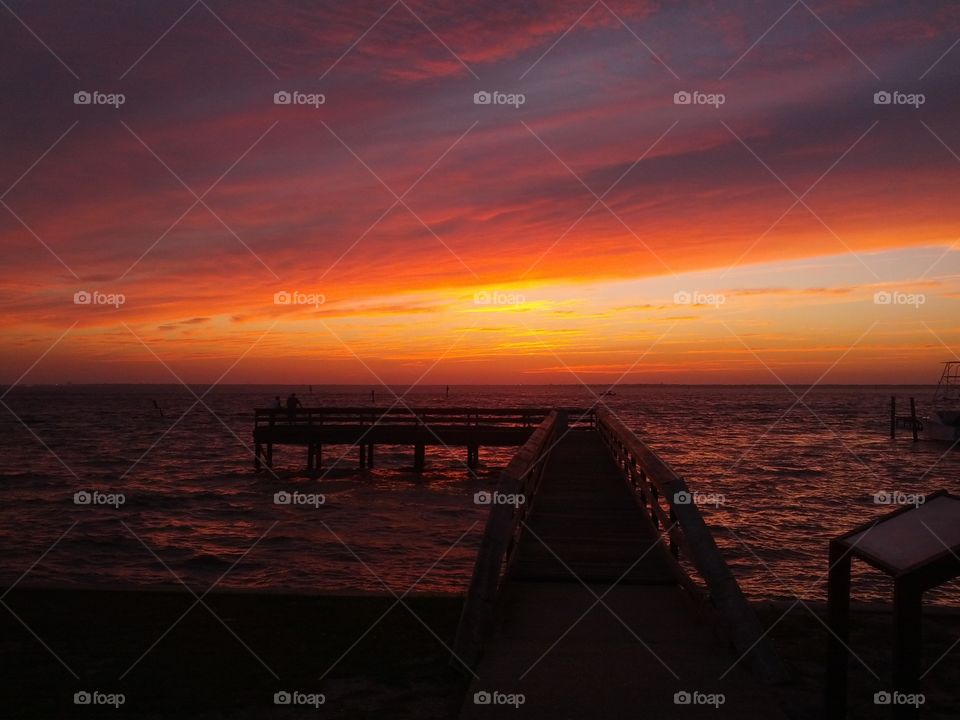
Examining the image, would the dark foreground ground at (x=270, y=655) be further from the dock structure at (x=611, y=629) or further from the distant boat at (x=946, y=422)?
the distant boat at (x=946, y=422)

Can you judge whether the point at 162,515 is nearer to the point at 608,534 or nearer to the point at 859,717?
the point at 608,534

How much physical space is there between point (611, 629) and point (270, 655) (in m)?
2.66

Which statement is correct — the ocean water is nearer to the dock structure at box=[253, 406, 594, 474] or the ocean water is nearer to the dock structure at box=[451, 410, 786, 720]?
the dock structure at box=[253, 406, 594, 474]

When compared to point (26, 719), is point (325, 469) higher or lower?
higher

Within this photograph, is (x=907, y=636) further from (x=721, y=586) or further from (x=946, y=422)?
(x=946, y=422)

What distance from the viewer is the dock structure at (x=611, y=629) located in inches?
198

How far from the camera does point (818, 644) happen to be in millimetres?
6922

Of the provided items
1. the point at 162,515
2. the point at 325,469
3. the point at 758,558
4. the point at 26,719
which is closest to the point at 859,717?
the point at 26,719

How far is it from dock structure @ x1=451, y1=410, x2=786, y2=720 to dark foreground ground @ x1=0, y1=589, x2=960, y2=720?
32 cm

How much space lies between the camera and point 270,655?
6.47m

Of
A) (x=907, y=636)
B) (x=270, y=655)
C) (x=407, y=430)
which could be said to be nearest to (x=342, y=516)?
(x=407, y=430)

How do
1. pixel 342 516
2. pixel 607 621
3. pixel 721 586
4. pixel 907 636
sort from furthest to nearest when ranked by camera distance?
pixel 342 516, pixel 607 621, pixel 721 586, pixel 907 636

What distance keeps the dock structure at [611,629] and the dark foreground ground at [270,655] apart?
1.05 ft

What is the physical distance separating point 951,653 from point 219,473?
3431 centimetres
